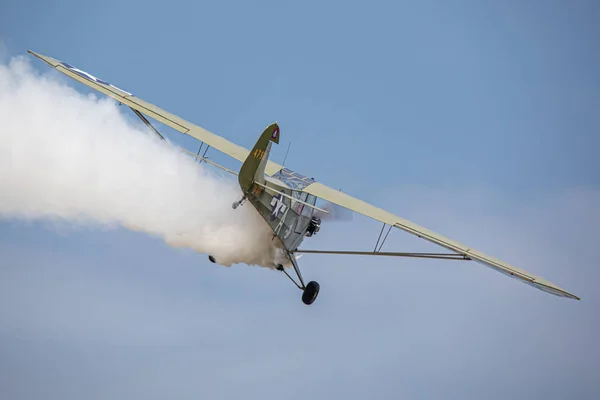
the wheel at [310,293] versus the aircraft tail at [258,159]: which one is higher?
the aircraft tail at [258,159]

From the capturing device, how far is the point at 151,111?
31562 millimetres

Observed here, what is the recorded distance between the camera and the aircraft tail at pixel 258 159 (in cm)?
2870

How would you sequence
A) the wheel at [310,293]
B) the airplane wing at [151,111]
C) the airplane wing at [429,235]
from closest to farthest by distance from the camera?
1. the airplane wing at [429,235]
2. the airplane wing at [151,111]
3. the wheel at [310,293]

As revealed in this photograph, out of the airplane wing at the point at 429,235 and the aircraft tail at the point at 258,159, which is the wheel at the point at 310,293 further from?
the aircraft tail at the point at 258,159

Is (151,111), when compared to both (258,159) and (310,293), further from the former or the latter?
(310,293)

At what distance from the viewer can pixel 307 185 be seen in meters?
31.9

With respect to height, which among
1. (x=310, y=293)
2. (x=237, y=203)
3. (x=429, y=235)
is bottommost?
(x=310, y=293)

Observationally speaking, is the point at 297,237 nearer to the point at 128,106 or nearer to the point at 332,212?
the point at 332,212

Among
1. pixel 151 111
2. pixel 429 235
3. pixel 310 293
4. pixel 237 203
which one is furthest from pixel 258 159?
pixel 429 235

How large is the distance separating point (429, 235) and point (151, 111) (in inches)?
344

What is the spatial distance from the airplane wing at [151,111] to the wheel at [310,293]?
3.55 metres

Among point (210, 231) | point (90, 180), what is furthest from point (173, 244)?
point (90, 180)

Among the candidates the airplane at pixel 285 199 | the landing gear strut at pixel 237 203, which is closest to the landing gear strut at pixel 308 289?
the airplane at pixel 285 199

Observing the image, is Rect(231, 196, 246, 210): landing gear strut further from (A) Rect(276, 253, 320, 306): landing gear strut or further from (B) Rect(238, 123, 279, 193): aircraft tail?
(A) Rect(276, 253, 320, 306): landing gear strut
